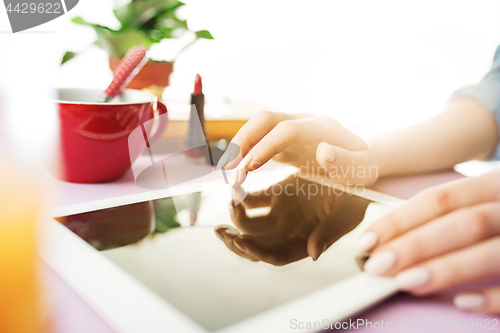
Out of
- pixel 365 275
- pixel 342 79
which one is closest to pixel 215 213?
pixel 365 275

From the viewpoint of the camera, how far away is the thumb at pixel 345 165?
415 mm

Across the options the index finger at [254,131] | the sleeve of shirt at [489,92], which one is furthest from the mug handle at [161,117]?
the sleeve of shirt at [489,92]

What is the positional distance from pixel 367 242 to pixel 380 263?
3cm

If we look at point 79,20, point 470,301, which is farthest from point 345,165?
point 79,20

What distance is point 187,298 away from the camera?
0.19 m

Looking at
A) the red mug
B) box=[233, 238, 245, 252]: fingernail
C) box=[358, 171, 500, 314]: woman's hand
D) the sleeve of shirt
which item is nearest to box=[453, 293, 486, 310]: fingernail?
box=[358, 171, 500, 314]: woman's hand

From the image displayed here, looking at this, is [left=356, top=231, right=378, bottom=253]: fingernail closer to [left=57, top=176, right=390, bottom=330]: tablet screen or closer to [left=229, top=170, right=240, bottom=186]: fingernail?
[left=57, top=176, right=390, bottom=330]: tablet screen

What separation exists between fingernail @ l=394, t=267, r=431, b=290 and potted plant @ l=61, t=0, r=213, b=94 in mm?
596

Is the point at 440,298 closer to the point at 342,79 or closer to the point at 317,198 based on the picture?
the point at 317,198

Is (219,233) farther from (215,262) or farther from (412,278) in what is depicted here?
(412,278)

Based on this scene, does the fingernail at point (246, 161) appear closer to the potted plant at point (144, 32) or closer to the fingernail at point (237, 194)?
the fingernail at point (237, 194)

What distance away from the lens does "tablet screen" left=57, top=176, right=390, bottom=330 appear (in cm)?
20

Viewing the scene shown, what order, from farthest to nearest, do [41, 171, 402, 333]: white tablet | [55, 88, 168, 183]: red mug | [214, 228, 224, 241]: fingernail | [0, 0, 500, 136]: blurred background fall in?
[0, 0, 500, 136]: blurred background < [55, 88, 168, 183]: red mug < [214, 228, 224, 241]: fingernail < [41, 171, 402, 333]: white tablet

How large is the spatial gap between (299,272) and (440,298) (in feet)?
0.31
